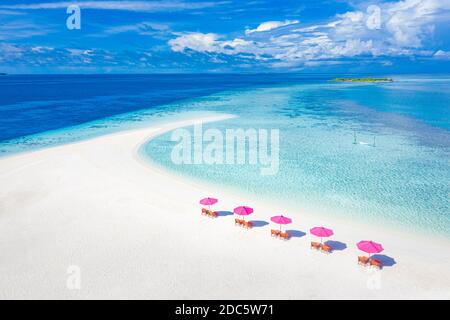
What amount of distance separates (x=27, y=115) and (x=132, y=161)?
1726 inches

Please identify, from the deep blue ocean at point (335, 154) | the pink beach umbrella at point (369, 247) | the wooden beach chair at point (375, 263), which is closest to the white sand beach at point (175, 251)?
the wooden beach chair at point (375, 263)

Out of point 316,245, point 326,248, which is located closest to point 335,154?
point 316,245

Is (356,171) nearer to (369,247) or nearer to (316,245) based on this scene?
(316,245)

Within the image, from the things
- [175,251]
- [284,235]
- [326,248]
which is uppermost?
[284,235]

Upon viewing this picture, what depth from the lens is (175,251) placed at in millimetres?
16344

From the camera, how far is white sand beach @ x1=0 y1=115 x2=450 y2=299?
44.6 ft

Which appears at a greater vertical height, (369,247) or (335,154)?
(335,154)

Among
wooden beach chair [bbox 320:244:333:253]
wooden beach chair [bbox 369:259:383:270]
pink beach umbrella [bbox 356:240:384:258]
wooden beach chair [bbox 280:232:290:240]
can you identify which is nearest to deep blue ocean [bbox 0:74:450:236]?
wooden beach chair [bbox 280:232:290:240]

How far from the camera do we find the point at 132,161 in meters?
31.3

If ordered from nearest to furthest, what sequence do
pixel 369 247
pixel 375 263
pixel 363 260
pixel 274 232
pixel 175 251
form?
pixel 369 247, pixel 375 263, pixel 363 260, pixel 175 251, pixel 274 232

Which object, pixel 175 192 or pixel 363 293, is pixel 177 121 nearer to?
pixel 175 192

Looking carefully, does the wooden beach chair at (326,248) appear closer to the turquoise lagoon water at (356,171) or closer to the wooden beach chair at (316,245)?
the wooden beach chair at (316,245)

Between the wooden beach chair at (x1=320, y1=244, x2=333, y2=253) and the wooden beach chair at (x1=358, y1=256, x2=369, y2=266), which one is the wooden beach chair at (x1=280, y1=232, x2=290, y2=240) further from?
the wooden beach chair at (x1=358, y1=256, x2=369, y2=266)
